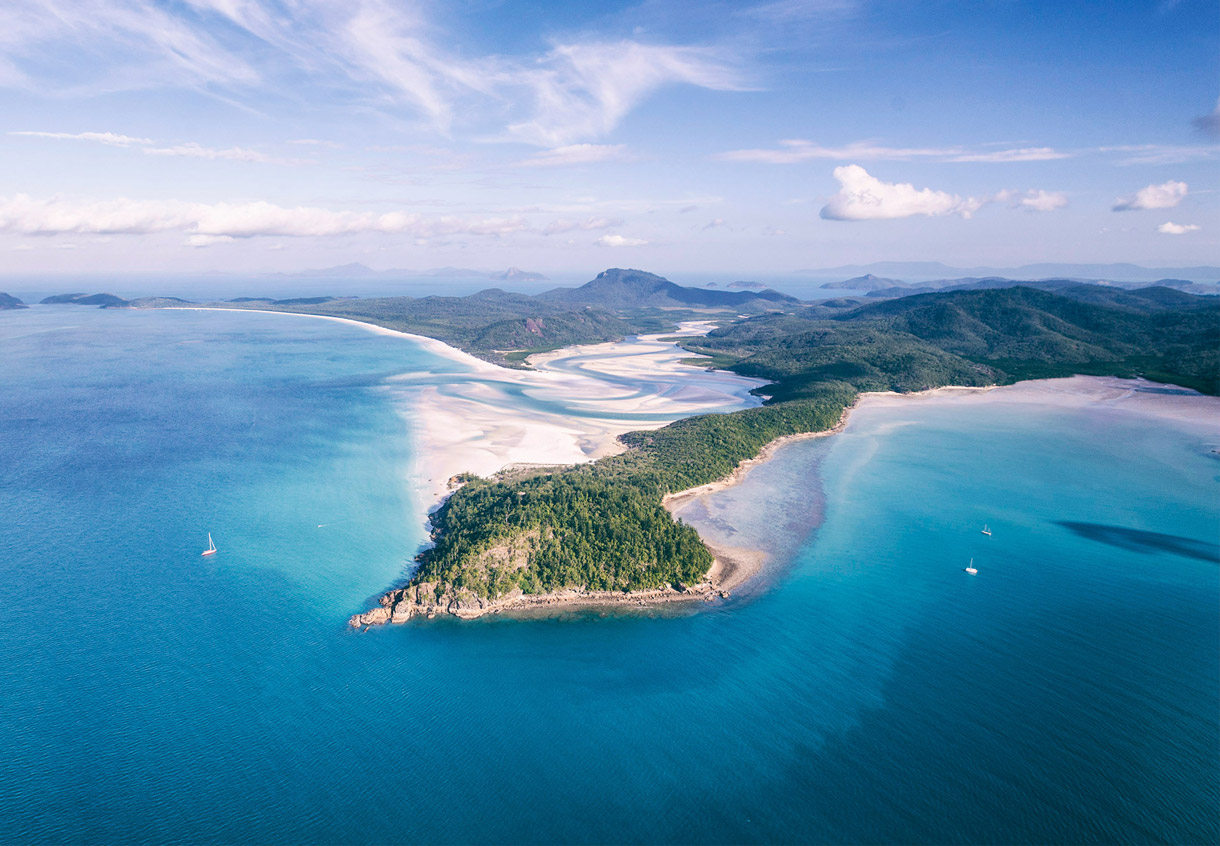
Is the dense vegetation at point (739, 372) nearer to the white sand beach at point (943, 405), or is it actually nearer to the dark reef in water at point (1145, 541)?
the white sand beach at point (943, 405)

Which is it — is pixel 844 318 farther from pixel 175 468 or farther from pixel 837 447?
pixel 175 468

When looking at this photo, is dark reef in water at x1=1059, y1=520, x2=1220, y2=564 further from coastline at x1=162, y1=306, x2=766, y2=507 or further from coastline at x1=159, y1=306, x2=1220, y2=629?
coastline at x1=162, y1=306, x2=766, y2=507

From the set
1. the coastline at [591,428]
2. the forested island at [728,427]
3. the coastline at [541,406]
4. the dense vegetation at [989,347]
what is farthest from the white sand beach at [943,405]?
the coastline at [541,406]

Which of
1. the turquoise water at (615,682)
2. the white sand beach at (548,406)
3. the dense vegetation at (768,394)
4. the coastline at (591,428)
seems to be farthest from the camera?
the white sand beach at (548,406)

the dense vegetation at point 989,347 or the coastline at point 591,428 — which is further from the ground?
the dense vegetation at point 989,347

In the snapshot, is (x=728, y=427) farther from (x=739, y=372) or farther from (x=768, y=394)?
(x=739, y=372)

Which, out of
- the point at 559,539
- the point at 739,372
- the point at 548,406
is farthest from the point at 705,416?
the point at 739,372

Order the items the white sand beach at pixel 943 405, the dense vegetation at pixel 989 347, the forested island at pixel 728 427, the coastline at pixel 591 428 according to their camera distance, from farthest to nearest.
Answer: the dense vegetation at pixel 989 347 < the white sand beach at pixel 943 405 < the forested island at pixel 728 427 < the coastline at pixel 591 428
